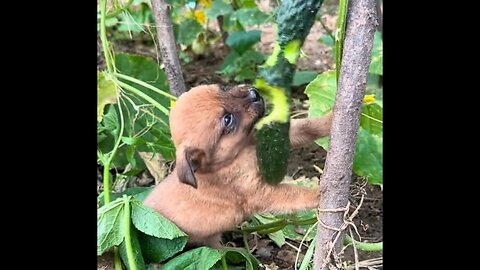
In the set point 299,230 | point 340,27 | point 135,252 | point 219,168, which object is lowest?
point 299,230

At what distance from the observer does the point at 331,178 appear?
2367 millimetres

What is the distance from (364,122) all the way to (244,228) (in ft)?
2.27

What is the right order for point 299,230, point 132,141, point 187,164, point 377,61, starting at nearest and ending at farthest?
point 187,164
point 132,141
point 299,230
point 377,61

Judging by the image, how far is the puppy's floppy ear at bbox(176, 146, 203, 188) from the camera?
2.51 meters

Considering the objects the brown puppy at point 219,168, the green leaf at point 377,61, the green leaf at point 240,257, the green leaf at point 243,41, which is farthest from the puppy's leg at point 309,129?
the green leaf at point 243,41

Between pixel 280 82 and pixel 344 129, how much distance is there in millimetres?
241

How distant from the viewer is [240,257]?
291cm

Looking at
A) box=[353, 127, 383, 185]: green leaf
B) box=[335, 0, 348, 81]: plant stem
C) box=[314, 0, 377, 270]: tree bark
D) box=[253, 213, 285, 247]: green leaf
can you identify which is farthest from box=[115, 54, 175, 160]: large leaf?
box=[335, 0, 348, 81]: plant stem

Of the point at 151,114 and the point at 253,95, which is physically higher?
the point at 253,95

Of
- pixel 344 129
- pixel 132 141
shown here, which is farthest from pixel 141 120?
pixel 344 129

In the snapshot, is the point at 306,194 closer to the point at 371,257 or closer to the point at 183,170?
the point at 183,170

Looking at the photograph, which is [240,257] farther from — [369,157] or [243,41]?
[243,41]

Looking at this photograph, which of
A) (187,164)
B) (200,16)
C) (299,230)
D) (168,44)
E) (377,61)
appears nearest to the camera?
(187,164)
